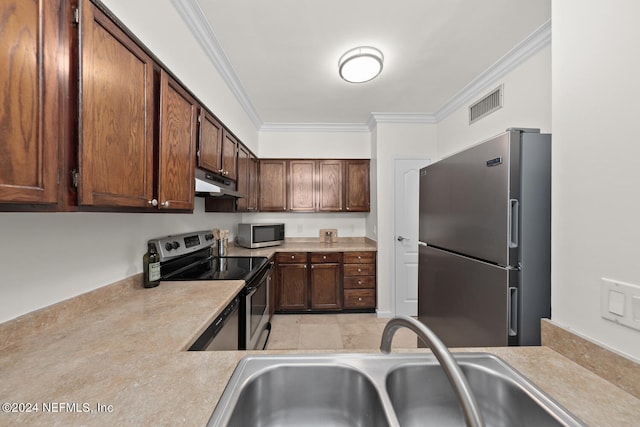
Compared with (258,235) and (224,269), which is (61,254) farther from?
(258,235)

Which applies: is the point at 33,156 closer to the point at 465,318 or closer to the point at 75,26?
the point at 75,26

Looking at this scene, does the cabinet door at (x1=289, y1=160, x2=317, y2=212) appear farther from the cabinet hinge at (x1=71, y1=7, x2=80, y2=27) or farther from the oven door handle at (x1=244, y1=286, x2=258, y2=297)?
the cabinet hinge at (x1=71, y1=7, x2=80, y2=27)

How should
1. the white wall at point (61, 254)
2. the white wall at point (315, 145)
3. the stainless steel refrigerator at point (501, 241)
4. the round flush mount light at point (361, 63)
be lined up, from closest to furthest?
the white wall at point (61, 254) < the stainless steel refrigerator at point (501, 241) < the round flush mount light at point (361, 63) < the white wall at point (315, 145)

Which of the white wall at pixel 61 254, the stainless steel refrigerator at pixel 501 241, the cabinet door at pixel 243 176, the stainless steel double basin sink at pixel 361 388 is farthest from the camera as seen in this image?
the cabinet door at pixel 243 176

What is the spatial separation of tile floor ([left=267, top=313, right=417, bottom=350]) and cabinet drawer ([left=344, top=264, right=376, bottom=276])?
0.55 metres

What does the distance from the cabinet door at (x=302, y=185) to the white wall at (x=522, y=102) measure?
2.02m

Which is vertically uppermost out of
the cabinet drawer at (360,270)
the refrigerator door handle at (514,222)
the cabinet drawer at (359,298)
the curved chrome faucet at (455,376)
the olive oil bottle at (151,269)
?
the refrigerator door handle at (514,222)

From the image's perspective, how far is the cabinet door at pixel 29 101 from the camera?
23.0 inches

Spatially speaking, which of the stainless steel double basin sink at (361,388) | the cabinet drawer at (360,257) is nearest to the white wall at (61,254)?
the stainless steel double basin sink at (361,388)

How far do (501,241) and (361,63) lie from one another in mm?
1755

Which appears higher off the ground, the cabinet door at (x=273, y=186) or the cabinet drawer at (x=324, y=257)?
the cabinet door at (x=273, y=186)

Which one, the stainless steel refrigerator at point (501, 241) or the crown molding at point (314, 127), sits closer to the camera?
the stainless steel refrigerator at point (501, 241)

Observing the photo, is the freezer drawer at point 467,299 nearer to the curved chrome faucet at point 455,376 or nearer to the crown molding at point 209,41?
the curved chrome faucet at point 455,376

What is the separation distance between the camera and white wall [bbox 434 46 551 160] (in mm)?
1860
